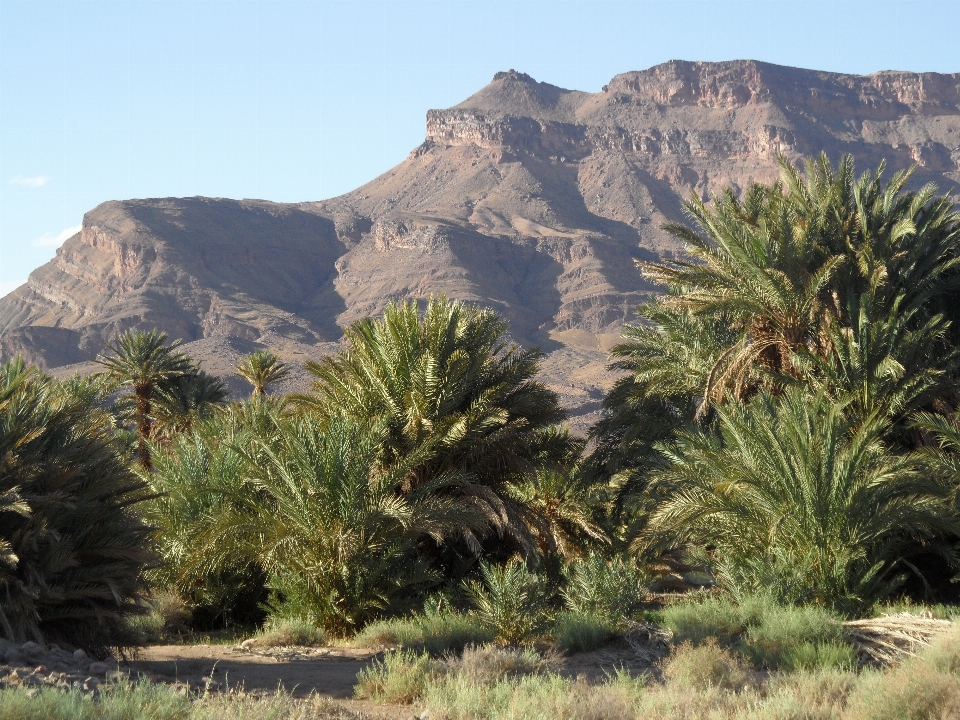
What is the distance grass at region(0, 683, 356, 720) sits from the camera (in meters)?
5.80

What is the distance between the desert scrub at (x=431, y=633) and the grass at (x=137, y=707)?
11.1ft

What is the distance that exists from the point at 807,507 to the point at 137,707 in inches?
336

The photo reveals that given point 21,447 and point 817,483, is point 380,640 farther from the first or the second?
point 817,483

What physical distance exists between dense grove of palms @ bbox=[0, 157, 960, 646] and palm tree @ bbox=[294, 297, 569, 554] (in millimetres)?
42

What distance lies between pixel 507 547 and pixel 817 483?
18.9 ft

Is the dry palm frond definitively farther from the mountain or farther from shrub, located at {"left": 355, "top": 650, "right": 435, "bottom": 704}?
the mountain

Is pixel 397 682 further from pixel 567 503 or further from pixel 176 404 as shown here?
pixel 176 404

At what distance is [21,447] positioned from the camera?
964cm

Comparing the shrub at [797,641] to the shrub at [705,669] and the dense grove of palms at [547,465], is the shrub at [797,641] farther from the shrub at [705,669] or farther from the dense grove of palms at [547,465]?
the dense grove of palms at [547,465]

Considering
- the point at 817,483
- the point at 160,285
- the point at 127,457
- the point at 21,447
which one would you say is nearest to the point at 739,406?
the point at 817,483

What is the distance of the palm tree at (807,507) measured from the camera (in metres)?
12.1

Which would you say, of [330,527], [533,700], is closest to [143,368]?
[330,527]

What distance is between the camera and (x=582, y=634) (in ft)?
35.4

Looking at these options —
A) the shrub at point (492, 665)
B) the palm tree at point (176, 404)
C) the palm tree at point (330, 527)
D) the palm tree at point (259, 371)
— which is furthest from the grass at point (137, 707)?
the palm tree at point (259, 371)
